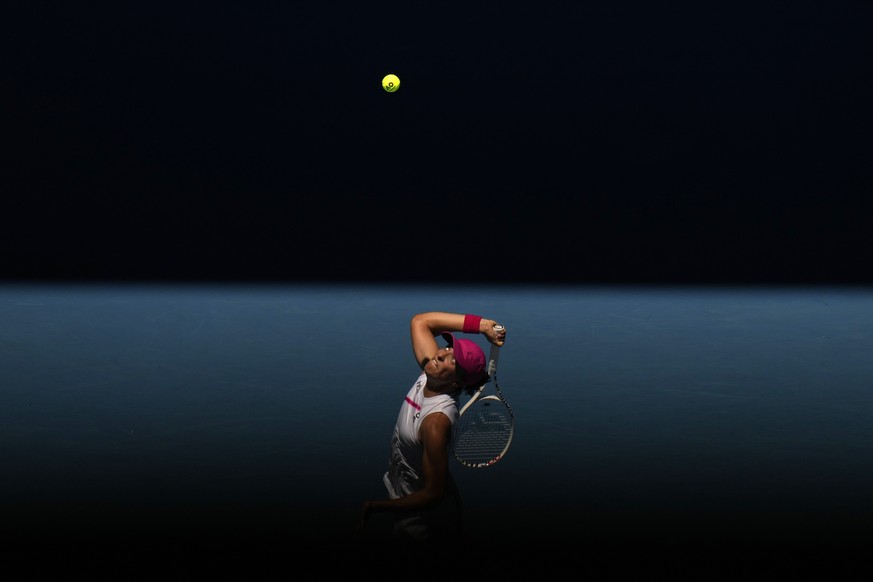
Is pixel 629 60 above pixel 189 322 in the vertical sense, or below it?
above

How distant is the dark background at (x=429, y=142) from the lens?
1046cm

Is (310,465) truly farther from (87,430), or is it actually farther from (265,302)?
(265,302)

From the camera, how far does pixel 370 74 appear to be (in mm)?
10516

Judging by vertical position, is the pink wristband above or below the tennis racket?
above

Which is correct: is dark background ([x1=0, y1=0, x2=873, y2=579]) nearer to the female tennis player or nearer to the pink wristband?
the pink wristband

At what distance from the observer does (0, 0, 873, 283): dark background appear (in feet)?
34.3

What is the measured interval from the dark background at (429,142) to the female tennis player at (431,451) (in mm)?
6846

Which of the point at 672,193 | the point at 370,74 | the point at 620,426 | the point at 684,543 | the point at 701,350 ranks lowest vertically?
the point at 684,543

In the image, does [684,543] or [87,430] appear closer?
[684,543]

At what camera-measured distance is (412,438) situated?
355cm

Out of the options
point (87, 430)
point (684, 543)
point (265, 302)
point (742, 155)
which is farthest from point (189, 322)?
point (742, 155)

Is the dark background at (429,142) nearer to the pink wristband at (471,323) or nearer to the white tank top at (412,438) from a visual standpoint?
the pink wristband at (471,323)

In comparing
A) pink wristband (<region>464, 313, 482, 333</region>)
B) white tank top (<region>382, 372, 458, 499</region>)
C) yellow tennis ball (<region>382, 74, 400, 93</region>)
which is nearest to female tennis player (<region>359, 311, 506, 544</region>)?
white tank top (<region>382, 372, 458, 499</region>)

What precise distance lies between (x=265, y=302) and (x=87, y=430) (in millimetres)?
3593
